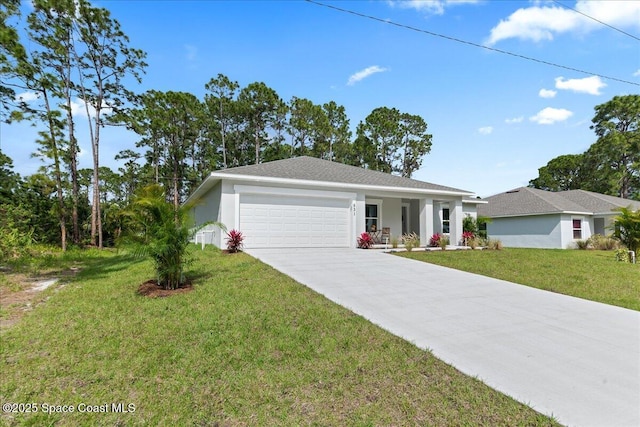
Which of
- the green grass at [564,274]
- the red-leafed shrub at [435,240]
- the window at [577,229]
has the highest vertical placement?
the window at [577,229]

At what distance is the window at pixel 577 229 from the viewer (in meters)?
20.9

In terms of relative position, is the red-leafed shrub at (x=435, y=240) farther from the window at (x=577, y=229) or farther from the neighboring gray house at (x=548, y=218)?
the window at (x=577, y=229)

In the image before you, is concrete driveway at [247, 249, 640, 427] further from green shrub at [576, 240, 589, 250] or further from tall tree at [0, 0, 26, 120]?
green shrub at [576, 240, 589, 250]

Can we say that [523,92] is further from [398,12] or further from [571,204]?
[571,204]

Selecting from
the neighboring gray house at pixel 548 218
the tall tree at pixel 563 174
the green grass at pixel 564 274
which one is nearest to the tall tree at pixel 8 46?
the green grass at pixel 564 274

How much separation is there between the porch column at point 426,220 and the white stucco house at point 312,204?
0.05 m

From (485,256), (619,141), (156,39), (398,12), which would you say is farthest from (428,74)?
(619,141)

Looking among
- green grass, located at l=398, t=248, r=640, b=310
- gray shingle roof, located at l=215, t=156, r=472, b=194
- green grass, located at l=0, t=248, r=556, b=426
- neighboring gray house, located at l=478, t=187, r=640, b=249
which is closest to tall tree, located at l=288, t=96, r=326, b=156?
gray shingle roof, located at l=215, t=156, r=472, b=194

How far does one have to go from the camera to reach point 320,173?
49.2 ft

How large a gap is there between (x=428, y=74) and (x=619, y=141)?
33.6 meters

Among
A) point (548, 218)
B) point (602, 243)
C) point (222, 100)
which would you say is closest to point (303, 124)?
point (222, 100)

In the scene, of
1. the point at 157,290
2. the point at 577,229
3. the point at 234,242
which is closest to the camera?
the point at 157,290

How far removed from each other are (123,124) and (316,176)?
52.5 feet

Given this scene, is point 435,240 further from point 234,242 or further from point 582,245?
point 582,245
